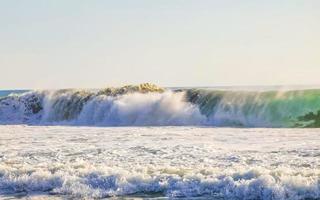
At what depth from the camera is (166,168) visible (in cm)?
1123

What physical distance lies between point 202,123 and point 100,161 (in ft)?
43.0

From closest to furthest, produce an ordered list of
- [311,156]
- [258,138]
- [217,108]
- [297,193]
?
Answer: [297,193], [311,156], [258,138], [217,108]

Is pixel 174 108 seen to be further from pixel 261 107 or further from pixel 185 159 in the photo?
pixel 185 159

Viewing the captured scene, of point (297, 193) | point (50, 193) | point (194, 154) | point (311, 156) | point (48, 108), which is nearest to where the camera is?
point (297, 193)

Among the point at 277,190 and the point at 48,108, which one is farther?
the point at 48,108

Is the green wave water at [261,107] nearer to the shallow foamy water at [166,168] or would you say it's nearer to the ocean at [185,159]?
the ocean at [185,159]

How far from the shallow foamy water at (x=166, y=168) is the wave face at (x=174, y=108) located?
8.73 meters

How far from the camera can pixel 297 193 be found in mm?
9133

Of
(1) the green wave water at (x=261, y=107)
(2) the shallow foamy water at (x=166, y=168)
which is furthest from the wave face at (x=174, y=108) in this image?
(2) the shallow foamy water at (x=166, y=168)

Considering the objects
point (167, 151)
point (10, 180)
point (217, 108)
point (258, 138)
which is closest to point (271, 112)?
point (217, 108)

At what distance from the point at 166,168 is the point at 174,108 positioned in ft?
56.9

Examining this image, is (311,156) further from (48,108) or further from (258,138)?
(48,108)

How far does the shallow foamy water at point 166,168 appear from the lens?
9656 mm

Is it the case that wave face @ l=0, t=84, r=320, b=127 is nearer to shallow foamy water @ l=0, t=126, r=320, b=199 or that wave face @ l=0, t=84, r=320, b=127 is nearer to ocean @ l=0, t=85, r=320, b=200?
ocean @ l=0, t=85, r=320, b=200
